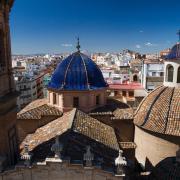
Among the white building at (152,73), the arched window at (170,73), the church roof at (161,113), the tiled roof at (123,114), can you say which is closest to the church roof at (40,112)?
the tiled roof at (123,114)

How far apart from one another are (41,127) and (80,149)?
553 centimetres

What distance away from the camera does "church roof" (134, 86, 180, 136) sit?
13.2 metres

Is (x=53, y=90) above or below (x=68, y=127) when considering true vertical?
above

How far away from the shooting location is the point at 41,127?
14.9 meters

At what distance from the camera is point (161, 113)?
1394 cm

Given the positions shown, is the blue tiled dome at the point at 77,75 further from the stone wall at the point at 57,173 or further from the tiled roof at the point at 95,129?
the stone wall at the point at 57,173

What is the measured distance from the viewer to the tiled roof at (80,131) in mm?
11711

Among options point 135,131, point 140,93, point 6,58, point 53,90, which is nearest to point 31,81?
point 140,93

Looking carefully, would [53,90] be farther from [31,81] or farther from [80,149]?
[31,81]

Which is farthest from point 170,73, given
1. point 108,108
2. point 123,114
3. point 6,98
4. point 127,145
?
point 6,98

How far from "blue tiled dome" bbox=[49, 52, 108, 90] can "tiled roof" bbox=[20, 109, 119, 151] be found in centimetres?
219

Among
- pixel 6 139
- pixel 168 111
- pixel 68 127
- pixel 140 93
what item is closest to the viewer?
pixel 6 139

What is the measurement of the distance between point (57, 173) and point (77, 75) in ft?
27.6

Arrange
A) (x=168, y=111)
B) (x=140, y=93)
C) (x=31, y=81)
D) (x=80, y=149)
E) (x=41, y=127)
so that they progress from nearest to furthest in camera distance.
Answer: (x=80, y=149), (x=168, y=111), (x=41, y=127), (x=140, y=93), (x=31, y=81)
